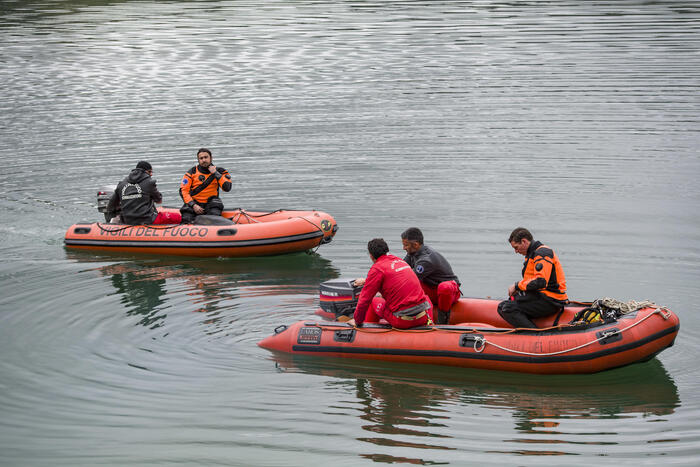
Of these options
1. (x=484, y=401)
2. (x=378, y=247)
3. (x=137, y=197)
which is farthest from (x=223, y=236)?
(x=484, y=401)

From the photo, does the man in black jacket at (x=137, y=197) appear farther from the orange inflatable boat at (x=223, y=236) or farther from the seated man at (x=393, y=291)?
the seated man at (x=393, y=291)

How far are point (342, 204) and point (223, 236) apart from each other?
2973 mm

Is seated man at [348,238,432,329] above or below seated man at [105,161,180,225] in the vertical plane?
below

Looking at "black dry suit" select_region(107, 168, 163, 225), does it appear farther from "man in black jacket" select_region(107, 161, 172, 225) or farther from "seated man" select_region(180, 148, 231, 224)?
"seated man" select_region(180, 148, 231, 224)

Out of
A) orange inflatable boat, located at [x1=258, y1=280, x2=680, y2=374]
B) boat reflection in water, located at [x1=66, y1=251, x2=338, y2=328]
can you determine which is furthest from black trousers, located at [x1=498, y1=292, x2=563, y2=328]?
boat reflection in water, located at [x1=66, y1=251, x2=338, y2=328]

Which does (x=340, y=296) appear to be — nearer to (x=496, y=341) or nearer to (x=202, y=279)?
(x=496, y=341)

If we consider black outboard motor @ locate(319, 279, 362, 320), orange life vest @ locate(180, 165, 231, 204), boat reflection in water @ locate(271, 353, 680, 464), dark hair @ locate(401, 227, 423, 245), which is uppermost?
orange life vest @ locate(180, 165, 231, 204)

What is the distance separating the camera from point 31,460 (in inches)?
287

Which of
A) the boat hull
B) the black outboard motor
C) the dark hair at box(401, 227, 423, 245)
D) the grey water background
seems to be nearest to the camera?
the grey water background

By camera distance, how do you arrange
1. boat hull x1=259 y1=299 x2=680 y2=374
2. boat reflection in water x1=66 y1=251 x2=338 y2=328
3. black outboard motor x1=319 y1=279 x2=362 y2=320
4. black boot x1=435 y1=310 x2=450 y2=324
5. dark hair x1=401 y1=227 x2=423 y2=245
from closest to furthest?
boat hull x1=259 y1=299 x2=680 y2=374 → dark hair x1=401 y1=227 x2=423 y2=245 → black boot x1=435 y1=310 x2=450 y2=324 → black outboard motor x1=319 y1=279 x2=362 y2=320 → boat reflection in water x1=66 y1=251 x2=338 y2=328

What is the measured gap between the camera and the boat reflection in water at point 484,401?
737cm

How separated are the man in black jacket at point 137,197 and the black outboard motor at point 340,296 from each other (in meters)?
4.72

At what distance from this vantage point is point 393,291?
28.8 feet

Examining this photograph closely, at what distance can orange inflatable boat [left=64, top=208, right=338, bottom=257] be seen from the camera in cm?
1276
